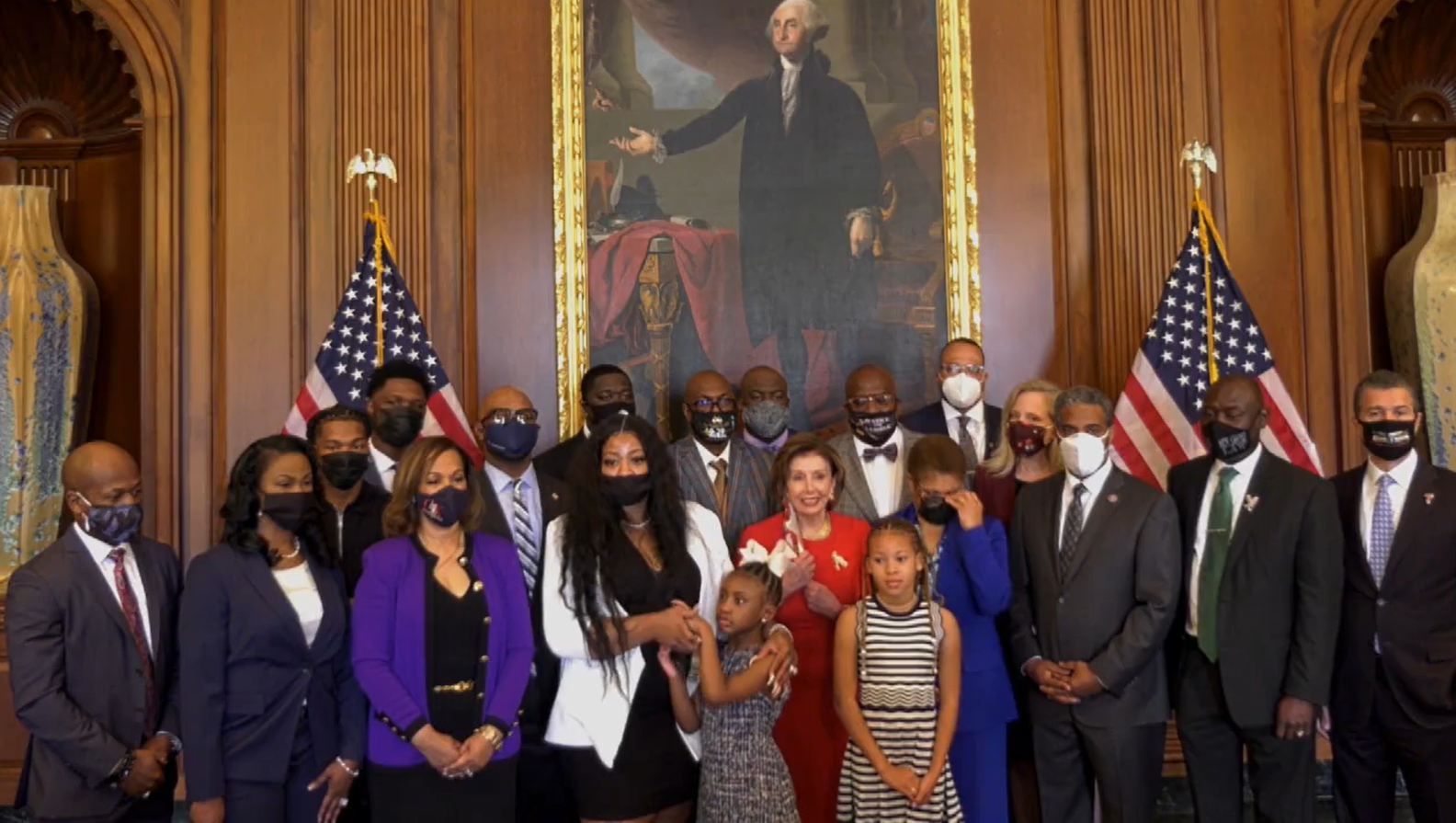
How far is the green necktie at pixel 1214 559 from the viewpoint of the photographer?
5016mm

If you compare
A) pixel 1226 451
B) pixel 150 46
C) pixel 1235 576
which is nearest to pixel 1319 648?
pixel 1235 576

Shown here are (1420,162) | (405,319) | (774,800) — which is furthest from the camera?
(1420,162)

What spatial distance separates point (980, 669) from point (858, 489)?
1.05 m

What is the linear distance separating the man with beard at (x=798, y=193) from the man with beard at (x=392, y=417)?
2.09 metres

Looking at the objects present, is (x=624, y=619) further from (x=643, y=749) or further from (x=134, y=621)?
(x=134, y=621)

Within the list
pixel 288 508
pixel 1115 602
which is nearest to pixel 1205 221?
pixel 1115 602

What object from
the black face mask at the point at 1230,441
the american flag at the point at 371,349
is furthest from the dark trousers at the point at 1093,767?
the american flag at the point at 371,349

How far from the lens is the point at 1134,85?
7.33 meters

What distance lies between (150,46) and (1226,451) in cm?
540

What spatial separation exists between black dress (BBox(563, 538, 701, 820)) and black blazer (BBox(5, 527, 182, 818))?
1.30 metres

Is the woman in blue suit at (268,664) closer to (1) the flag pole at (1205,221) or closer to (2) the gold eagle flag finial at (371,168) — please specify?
(2) the gold eagle flag finial at (371,168)

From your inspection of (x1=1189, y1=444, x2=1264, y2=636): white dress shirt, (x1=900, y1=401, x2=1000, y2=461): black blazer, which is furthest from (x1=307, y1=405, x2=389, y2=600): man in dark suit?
(x1=1189, y1=444, x2=1264, y2=636): white dress shirt

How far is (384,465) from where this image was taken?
5602mm

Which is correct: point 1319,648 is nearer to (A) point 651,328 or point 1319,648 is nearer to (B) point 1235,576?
(B) point 1235,576
